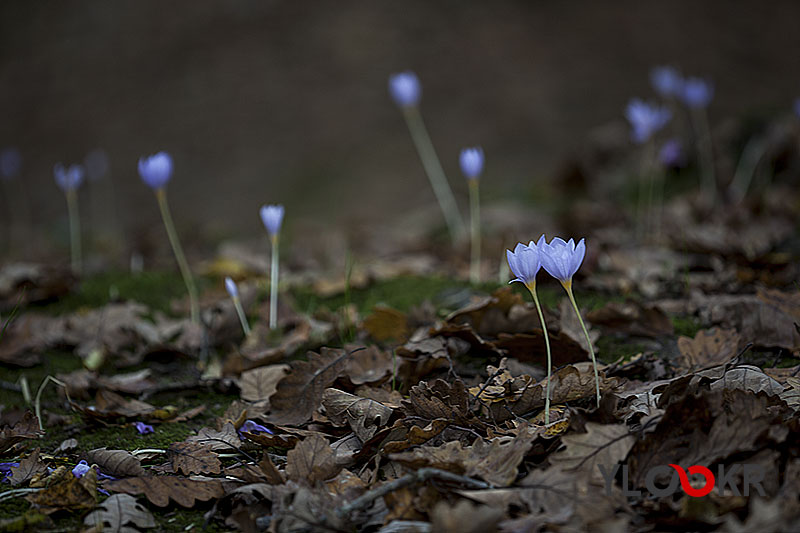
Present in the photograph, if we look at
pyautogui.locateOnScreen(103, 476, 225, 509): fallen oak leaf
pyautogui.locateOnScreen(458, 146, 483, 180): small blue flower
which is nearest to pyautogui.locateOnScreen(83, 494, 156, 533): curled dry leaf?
pyautogui.locateOnScreen(103, 476, 225, 509): fallen oak leaf

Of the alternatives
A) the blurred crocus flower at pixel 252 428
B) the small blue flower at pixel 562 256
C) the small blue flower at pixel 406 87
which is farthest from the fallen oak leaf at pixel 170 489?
the small blue flower at pixel 406 87

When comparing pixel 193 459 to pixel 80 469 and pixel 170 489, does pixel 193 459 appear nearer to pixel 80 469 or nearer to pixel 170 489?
pixel 170 489

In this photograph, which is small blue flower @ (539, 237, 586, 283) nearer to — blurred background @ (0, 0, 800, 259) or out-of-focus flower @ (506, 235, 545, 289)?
out-of-focus flower @ (506, 235, 545, 289)

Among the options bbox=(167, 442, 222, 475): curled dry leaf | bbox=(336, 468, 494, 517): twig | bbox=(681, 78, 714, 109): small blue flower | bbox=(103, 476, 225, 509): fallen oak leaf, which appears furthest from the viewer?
bbox=(681, 78, 714, 109): small blue flower

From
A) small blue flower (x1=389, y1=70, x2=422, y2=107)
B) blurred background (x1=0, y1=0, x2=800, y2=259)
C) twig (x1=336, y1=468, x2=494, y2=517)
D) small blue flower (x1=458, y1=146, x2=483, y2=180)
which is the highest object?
small blue flower (x1=389, y1=70, x2=422, y2=107)

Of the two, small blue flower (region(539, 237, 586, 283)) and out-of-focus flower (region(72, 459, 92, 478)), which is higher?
small blue flower (region(539, 237, 586, 283))

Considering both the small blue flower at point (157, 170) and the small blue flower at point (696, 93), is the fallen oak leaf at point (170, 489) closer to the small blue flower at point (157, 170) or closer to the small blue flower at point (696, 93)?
the small blue flower at point (157, 170)

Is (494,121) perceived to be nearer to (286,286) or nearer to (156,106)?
(156,106)
